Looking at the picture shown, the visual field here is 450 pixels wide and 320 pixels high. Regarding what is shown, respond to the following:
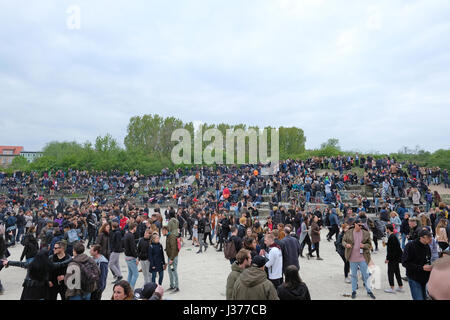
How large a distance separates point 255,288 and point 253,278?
115mm

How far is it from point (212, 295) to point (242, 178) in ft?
70.2

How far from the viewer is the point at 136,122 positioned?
60.6 metres

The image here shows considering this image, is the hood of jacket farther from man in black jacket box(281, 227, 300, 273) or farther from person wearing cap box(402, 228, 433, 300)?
person wearing cap box(402, 228, 433, 300)

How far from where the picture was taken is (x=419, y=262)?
4.94 metres

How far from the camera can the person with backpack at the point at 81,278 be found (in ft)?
14.4

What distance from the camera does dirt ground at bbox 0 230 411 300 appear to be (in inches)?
265

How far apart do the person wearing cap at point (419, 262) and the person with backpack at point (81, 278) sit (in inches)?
208

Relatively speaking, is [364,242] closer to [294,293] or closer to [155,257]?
[294,293]

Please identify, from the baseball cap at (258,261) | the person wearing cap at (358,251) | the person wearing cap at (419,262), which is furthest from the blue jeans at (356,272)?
the baseball cap at (258,261)
